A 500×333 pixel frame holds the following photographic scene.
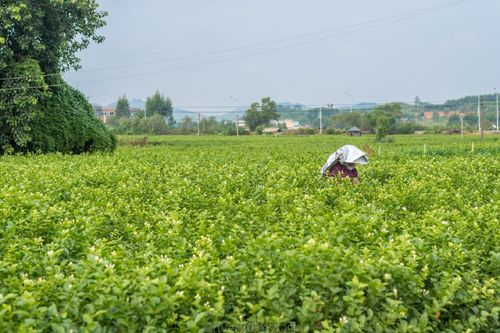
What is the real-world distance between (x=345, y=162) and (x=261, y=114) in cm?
10878

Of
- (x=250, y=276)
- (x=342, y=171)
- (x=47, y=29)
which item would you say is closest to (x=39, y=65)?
(x=47, y=29)

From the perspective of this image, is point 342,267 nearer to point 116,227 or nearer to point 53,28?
point 116,227

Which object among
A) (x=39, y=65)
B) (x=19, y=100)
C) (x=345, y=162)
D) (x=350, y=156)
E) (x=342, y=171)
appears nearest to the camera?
(x=350, y=156)

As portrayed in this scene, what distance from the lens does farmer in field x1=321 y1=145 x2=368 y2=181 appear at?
10703 mm

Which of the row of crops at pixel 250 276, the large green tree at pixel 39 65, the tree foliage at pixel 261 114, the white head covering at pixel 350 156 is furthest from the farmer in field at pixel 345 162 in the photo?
the tree foliage at pixel 261 114

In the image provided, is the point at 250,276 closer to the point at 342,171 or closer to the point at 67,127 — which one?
the point at 342,171

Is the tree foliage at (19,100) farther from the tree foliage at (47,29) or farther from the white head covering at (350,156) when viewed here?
the white head covering at (350,156)

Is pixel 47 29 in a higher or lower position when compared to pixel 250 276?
higher

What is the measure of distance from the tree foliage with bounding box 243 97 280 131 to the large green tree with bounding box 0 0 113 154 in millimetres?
88501

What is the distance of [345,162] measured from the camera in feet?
35.6

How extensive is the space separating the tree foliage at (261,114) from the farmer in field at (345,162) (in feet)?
347

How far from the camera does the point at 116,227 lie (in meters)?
6.55

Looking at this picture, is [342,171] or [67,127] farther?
[67,127]

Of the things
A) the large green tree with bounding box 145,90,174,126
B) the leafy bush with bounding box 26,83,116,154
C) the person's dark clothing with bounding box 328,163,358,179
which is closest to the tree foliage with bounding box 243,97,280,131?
the large green tree with bounding box 145,90,174,126
